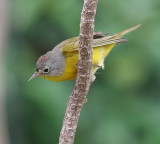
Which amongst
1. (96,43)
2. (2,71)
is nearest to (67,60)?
(96,43)

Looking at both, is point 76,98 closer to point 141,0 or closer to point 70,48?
point 70,48

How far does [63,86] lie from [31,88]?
16.4 inches

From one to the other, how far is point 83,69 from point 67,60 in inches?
49.5

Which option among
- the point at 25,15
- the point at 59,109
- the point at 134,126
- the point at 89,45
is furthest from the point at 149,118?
the point at 89,45

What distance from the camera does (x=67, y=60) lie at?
5570 mm

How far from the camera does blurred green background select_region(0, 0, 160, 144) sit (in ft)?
21.4

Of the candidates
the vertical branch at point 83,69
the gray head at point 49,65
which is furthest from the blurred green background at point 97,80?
the vertical branch at point 83,69

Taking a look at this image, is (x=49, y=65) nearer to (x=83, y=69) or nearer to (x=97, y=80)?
(x=83, y=69)

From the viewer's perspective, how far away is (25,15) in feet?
22.0

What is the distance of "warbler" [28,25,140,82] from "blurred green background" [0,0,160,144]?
0.89m

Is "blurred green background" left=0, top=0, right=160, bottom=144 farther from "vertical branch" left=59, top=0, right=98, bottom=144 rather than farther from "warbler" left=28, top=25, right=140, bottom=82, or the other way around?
"vertical branch" left=59, top=0, right=98, bottom=144

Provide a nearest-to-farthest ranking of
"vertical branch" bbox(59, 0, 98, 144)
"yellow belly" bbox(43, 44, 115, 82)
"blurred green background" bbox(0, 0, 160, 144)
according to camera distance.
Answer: "vertical branch" bbox(59, 0, 98, 144) < "yellow belly" bbox(43, 44, 115, 82) < "blurred green background" bbox(0, 0, 160, 144)

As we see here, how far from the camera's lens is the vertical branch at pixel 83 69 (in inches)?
154

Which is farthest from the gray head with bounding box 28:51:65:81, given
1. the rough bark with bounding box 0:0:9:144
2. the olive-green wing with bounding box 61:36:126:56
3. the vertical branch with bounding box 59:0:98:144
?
the vertical branch with bounding box 59:0:98:144
